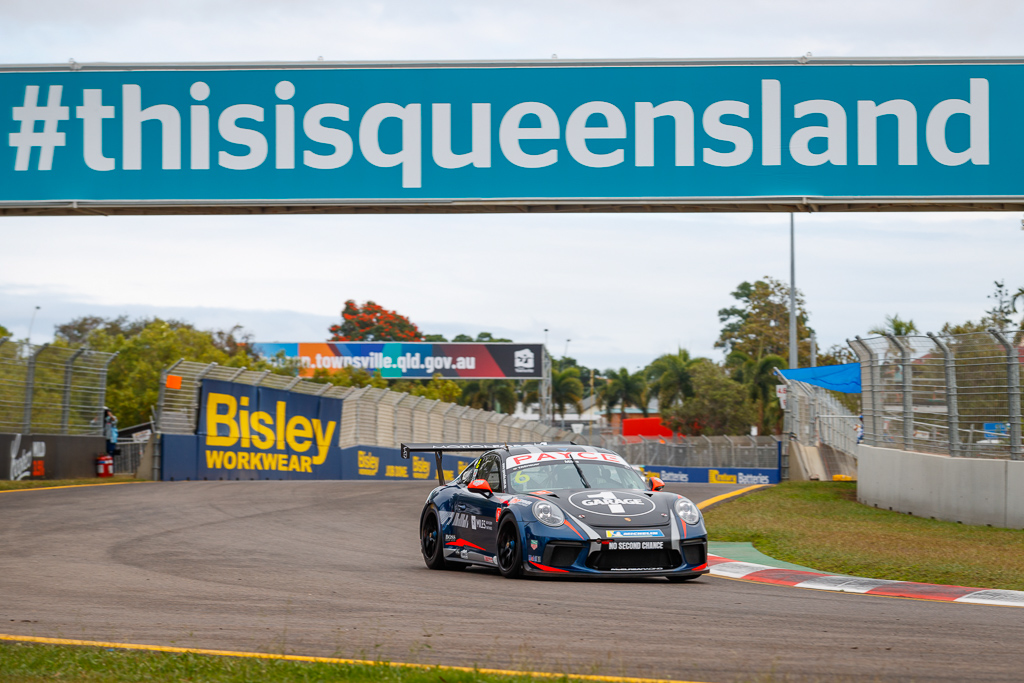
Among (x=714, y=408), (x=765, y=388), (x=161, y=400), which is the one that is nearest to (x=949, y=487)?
(x=161, y=400)

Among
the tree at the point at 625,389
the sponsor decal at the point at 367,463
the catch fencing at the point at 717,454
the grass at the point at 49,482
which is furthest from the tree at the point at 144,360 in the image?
the tree at the point at 625,389

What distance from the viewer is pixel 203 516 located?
15.3m

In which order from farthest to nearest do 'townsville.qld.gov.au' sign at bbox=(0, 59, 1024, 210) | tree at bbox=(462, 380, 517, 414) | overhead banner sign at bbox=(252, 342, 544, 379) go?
tree at bbox=(462, 380, 517, 414) < overhead banner sign at bbox=(252, 342, 544, 379) < 'townsville.qld.gov.au' sign at bbox=(0, 59, 1024, 210)

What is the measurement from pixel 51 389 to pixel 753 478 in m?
22.3

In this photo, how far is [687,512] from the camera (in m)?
9.67

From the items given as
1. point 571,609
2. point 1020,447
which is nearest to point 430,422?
point 1020,447

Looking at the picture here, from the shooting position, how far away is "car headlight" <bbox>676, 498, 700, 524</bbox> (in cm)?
960

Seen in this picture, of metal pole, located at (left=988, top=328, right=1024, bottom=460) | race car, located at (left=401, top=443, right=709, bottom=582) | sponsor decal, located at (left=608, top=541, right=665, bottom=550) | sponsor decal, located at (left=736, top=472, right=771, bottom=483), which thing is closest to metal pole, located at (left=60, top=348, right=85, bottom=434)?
race car, located at (left=401, top=443, right=709, bottom=582)

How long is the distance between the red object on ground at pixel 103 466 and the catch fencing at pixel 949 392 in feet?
50.9

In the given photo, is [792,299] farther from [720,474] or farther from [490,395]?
[490,395]

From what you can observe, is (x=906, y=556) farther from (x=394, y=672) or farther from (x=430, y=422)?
(x=430, y=422)

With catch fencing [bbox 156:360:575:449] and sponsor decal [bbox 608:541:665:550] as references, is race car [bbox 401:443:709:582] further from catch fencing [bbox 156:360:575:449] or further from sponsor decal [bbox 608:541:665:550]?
catch fencing [bbox 156:360:575:449]

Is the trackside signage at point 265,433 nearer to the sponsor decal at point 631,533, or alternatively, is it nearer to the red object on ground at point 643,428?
the sponsor decal at point 631,533

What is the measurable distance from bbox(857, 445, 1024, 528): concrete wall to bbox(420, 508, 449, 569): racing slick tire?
299 inches
